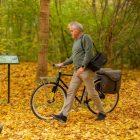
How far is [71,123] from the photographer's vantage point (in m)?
10.4

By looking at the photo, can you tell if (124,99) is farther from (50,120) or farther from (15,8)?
(15,8)

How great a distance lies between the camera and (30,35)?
18.2 m

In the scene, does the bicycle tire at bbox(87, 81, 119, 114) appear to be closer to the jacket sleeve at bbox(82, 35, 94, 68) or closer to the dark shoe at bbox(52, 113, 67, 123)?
the dark shoe at bbox(52, 113, 67, 123)

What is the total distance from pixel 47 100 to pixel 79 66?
1214 millimetres

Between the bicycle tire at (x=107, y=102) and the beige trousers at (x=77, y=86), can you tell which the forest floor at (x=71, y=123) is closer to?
the bicycle tire at (x=107, y=102)

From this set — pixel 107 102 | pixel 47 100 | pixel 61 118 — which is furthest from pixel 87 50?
pixel 107 102

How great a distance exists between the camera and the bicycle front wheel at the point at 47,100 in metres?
10.7

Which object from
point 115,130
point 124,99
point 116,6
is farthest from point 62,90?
point 116,6

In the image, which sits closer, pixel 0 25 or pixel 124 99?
pixel 124 99

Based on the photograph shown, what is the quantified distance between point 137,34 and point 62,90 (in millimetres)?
6958

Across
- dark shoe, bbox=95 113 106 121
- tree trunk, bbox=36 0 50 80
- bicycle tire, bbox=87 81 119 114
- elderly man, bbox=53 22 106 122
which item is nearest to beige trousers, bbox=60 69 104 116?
elderly man, bbox=53 22 106 122

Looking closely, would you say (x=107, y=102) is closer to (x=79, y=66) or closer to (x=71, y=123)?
(x=71, y=123)

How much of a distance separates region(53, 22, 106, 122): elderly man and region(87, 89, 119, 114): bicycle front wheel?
1.96 ft

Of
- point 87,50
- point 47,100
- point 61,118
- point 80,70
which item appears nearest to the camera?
point 87,50
